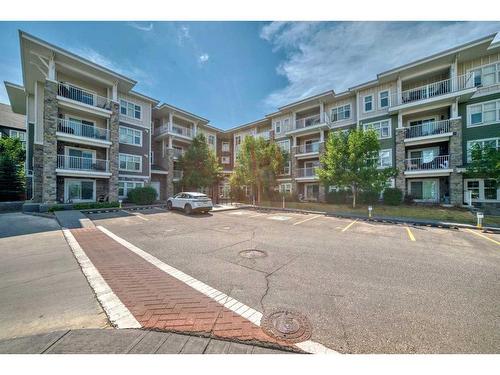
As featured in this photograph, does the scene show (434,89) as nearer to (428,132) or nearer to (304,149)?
(428,132)

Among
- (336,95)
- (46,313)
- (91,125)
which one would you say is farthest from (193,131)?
(46,313)

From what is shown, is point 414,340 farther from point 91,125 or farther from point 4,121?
point 4,121

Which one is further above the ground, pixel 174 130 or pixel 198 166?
pixel 174 130

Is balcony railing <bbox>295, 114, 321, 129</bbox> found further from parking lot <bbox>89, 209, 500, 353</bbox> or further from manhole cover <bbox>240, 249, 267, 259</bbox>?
manhole cover <bbox>240, 249, 267, 259</bbox>

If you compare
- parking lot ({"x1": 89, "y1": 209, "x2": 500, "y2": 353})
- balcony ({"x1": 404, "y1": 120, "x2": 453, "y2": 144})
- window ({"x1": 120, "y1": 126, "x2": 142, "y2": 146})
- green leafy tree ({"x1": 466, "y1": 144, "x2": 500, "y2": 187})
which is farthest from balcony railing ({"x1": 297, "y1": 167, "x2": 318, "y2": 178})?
window ({"x1": 120, "y1": 126, "x2": 142, "y2": 146})

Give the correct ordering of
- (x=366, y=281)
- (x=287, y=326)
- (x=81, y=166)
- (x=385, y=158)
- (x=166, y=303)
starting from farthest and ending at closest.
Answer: (x=385, y=158) < (x=81, y=166) < (x=366, y=281) < (x=166, y=303) < (x=287, y=326)

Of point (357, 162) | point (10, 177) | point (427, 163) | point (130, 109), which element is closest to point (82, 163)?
point (10, 177)

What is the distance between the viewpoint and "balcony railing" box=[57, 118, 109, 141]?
1721cm

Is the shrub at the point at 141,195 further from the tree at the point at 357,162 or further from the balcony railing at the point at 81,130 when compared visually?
the tree at the point at 357,162

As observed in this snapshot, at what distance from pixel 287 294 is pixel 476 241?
9.77 m

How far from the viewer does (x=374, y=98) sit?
71.2ft

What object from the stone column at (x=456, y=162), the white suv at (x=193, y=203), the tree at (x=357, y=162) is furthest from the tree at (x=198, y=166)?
the stone column at (x=456, y=162)

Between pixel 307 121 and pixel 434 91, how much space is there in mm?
12557

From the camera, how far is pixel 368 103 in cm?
2205
